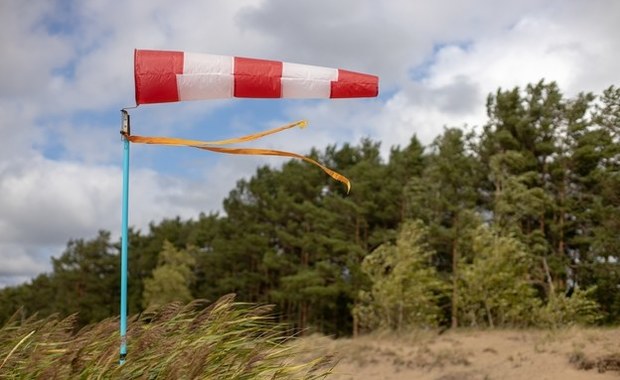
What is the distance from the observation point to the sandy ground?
44.3ft

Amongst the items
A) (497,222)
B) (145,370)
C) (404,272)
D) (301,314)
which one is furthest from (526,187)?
(145,370)

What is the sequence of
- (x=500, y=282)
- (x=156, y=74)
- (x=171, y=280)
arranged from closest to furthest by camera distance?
1. (x=156, y=74)
2. (x=500, y=282)
3. (x=171, y=280)

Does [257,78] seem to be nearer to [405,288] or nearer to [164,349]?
[164,349]

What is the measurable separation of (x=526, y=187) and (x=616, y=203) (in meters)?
4.55

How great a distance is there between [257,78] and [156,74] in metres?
0.74

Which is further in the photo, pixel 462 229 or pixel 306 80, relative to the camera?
pixel 462 229

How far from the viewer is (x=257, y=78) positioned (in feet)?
16.6

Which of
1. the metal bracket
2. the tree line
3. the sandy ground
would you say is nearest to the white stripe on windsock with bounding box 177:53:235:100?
the metal bracket

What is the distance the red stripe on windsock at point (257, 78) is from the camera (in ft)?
16.5

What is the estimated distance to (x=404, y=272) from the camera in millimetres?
28094

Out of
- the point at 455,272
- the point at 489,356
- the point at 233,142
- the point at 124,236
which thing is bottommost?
the point at 489,356

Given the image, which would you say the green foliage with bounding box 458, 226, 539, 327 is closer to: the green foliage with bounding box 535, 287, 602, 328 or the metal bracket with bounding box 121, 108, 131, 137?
the green foliage with bounding box 535, 287, 602, 328

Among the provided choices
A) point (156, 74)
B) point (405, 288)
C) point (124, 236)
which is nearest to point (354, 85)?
point (156, 74)

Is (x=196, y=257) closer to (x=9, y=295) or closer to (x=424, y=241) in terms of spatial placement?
(x=424, y=241)
